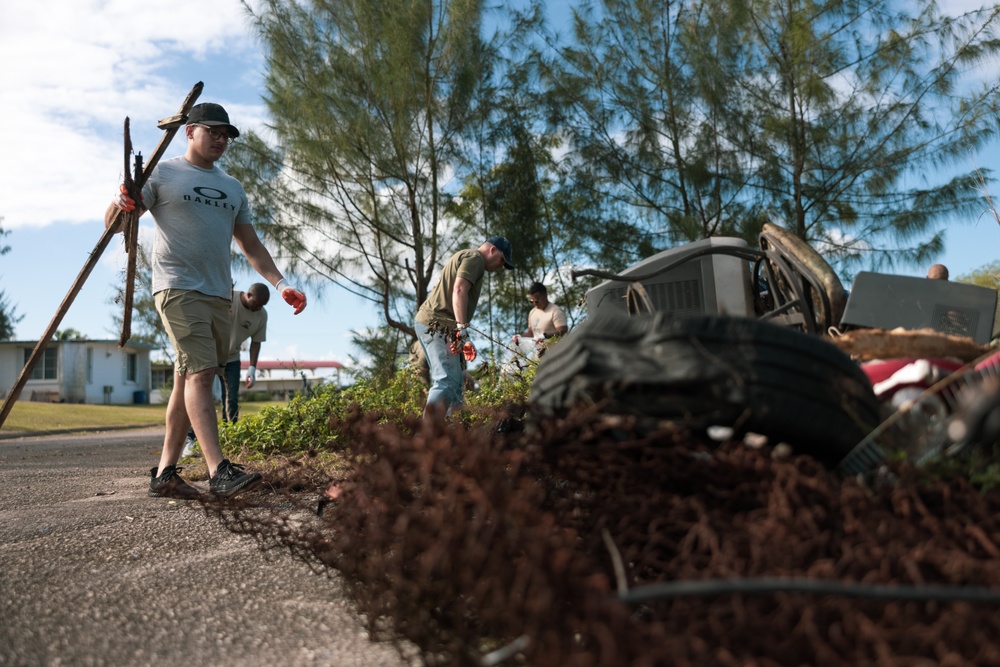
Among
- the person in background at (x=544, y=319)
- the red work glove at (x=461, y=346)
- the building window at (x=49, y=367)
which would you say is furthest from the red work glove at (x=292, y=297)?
the building window at (x=49, y=367)

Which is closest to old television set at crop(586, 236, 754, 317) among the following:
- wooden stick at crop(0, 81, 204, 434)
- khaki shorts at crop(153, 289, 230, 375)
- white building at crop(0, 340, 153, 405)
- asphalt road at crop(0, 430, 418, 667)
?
asphalt road at crop(0, 430, 418, 667)

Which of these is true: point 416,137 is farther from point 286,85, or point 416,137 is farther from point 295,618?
point 295,618

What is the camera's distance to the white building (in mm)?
48844

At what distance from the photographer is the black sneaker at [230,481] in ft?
13.2

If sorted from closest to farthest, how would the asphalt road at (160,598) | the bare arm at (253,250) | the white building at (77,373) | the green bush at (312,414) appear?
the asphalt road at (160,598)
the bare arm at (253,250)
the green bush at (312,414)
the white building at (77,373)

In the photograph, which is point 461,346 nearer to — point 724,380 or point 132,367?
point 724,380

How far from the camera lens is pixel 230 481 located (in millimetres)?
4062

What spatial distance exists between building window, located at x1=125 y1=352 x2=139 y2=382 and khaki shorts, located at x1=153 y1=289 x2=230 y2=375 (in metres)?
56.0

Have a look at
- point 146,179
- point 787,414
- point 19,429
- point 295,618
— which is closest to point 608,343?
point 787,414

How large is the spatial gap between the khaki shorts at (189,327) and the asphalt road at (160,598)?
2.59ft

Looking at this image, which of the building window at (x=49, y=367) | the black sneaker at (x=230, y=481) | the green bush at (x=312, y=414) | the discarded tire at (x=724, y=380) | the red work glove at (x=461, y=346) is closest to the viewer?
the discarded tire at (x=724, y=380)

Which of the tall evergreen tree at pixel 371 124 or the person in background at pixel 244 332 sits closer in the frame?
the person in background at pixel 244 332

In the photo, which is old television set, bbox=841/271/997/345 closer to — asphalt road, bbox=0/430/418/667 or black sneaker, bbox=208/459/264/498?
asphalt road, bbox=0/430/418/667

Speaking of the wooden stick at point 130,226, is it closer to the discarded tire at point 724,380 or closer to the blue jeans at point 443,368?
the blue jeans at point 443,368
